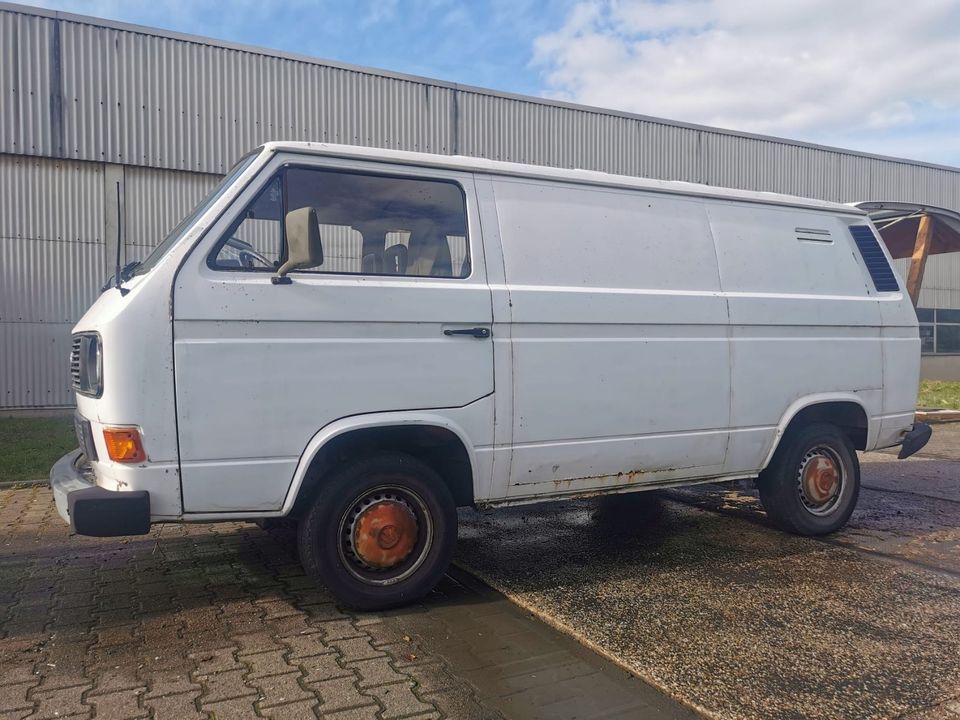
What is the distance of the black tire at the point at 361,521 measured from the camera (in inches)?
154

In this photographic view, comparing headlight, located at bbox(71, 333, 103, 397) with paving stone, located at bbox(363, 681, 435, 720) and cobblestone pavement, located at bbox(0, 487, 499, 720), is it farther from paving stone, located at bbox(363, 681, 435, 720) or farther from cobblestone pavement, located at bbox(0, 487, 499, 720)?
paving stone, located at bbox(363, 681, 435, 720)

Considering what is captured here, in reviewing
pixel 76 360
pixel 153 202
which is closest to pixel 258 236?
pixel 76 360

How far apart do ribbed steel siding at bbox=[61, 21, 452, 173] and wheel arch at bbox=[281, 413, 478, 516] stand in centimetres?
1044

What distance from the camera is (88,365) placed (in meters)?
3.95

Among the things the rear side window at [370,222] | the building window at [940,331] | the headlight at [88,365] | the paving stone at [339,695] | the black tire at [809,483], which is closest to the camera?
the paving stone at [339,695]

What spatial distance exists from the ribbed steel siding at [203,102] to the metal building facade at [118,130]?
18 mm

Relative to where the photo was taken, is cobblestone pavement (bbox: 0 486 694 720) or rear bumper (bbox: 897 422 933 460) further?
rear bumper (bbox: 897 422 933 460)

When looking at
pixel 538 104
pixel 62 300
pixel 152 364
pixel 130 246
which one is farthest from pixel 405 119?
pixel 152 364

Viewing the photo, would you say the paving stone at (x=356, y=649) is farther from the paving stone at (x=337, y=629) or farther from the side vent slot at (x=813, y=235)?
the side vent slot at (x=813, y=235)

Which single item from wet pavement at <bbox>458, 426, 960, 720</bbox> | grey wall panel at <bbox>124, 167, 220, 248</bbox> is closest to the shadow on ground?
wet pavement at <bbox>458, 426, 960, 720</bbox>

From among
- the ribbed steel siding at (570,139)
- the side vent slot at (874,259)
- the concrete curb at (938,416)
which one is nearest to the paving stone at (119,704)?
the side vent slot at (874,259)

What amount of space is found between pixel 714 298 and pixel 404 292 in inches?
83.5

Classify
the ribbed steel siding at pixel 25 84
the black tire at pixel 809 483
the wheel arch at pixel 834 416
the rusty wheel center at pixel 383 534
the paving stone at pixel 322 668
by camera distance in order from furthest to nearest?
the ribbed steel siding at pixel 25 84, the black tire at pixel 809 483, the wheel arch at pixel 834 416, the rusty wheel center at pixel 383 534, the paving stone at pixel 322 668

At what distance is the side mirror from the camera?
3613mm
